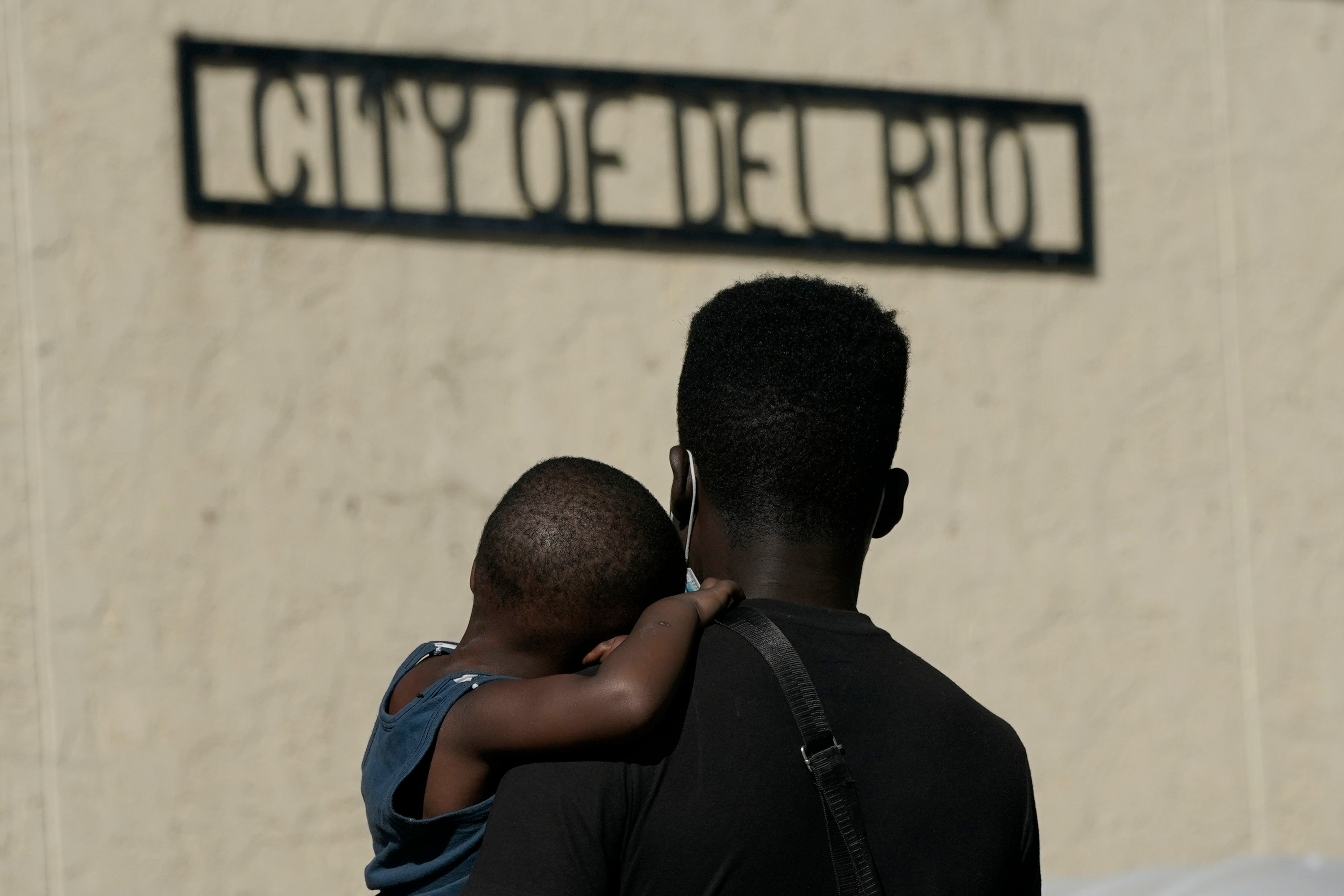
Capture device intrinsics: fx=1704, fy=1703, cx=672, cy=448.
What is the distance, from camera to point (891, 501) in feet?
6.44

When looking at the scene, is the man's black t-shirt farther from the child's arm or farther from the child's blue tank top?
the child's blue tank top

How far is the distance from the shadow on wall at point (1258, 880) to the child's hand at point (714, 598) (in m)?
2.29

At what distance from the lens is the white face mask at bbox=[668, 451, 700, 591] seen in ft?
6.32

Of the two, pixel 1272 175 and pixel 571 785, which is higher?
pixel 1272 175

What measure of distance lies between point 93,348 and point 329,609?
992mm

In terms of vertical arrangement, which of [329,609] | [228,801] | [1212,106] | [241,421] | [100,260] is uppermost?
[1212,106]

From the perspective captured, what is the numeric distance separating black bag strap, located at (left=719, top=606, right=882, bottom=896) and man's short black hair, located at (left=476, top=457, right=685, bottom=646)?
385mm

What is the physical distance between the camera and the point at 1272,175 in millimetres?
5832

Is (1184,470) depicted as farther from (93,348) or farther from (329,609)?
(93,348)

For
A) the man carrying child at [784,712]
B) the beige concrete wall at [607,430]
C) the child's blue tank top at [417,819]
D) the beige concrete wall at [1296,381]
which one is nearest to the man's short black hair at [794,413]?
the man carrying child at [784,712]

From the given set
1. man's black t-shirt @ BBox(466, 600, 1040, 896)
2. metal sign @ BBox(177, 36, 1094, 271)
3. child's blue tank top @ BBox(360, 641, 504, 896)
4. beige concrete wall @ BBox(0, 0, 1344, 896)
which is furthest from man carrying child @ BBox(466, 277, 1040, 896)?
metal sign @ BBox(177, 36, 1094, 271)

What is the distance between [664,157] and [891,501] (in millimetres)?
3502

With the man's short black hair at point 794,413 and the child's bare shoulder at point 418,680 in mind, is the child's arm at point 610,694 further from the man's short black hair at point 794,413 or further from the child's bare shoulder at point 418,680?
the child's bare shoulder at point 418,680

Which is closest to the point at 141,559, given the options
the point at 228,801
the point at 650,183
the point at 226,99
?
the point at 228,801
